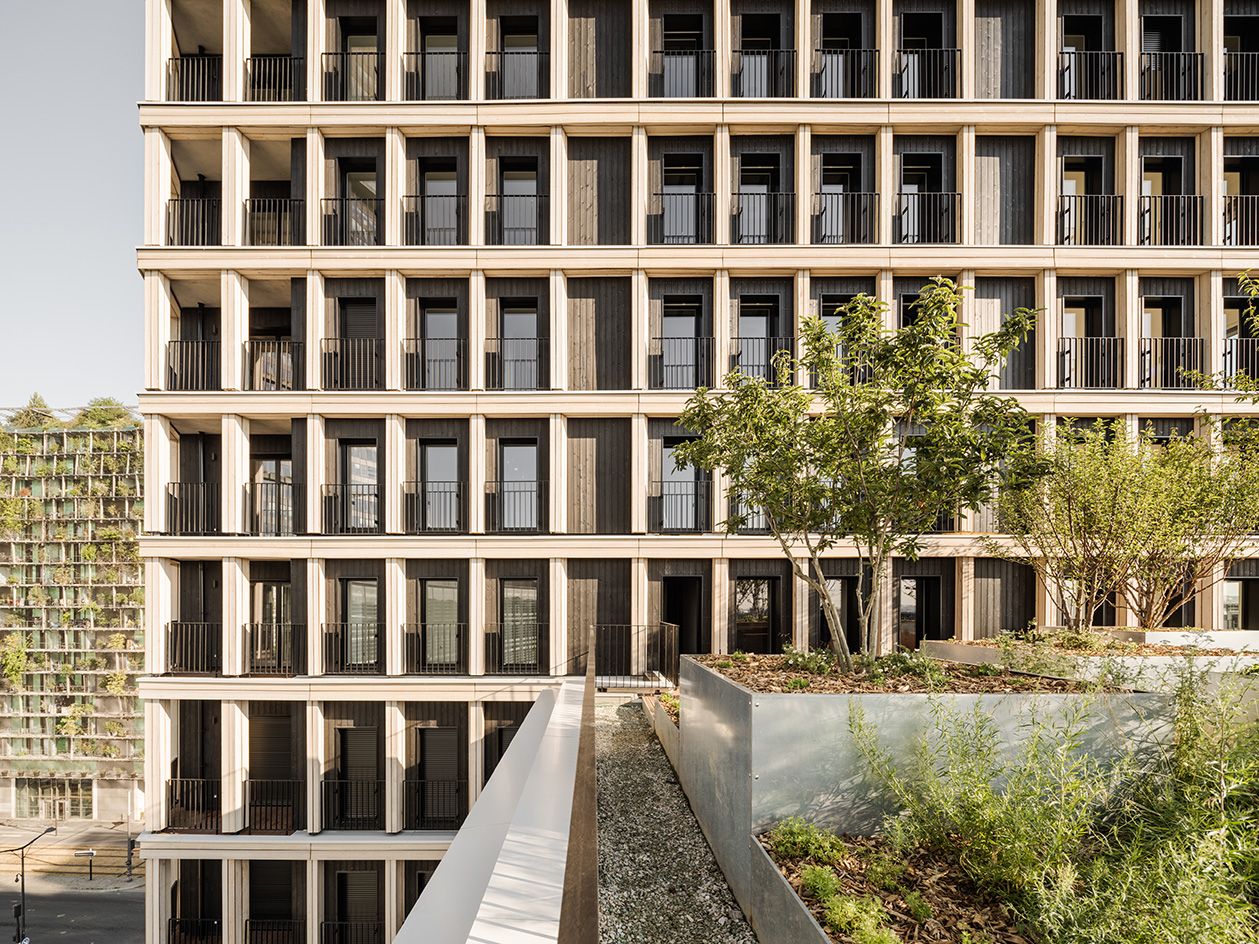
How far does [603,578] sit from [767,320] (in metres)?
7.69

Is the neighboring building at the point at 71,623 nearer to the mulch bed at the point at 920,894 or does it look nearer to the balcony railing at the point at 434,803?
the balcony railing at the point at 434,803

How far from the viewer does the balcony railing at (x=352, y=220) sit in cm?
1462

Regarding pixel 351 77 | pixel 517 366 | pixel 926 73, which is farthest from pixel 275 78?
pixel 926 73

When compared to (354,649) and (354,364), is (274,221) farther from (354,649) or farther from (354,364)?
(354,649)

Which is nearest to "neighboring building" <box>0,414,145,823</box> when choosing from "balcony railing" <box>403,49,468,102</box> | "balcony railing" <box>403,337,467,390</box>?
"balcony railing" <box>403,337,467,390</box>

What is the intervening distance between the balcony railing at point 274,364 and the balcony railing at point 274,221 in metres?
2.46

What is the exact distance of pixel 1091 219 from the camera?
14.7 m

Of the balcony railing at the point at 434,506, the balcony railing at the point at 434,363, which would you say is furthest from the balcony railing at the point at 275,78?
the balcony railing at the point at 434,506

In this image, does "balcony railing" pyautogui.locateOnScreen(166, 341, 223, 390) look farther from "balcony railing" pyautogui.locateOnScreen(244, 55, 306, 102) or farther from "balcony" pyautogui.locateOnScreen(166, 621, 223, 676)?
"balcony railing" pyautogui.locateOnScreen(244, 55, 306, 102)

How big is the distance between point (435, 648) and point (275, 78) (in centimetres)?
1464

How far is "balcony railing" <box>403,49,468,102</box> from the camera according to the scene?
48.1 feet

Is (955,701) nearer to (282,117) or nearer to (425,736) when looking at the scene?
(425,736)

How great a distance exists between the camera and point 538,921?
241cm

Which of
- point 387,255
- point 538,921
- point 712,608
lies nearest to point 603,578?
point 712,608
